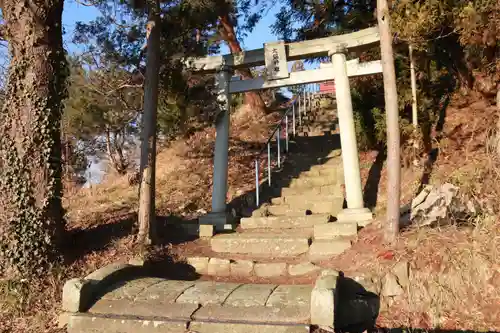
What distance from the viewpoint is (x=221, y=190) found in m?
8.52

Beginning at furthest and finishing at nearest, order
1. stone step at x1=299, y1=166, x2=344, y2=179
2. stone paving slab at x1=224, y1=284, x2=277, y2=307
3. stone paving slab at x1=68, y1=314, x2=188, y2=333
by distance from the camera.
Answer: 1. stone step at x1=299, y1=166, x2=344, y2=179
2. stone paving slab at x1=224, y1=284, x2=277, y2=307
3. stone paving slab at x1=68, y1=314, x2=188, y2=333

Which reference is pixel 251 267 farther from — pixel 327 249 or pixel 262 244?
pixel 327 249

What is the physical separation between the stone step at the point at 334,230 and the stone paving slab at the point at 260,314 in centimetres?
276

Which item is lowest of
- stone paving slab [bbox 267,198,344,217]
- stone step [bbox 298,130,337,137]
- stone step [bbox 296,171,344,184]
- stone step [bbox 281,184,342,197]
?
stone paving slab [bbox 267,198,344,217]

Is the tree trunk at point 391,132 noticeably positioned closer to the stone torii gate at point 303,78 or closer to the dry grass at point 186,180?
the stone torii gate at point 303,78

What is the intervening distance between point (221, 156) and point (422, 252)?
454 cm

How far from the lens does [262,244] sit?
7090 millimetres

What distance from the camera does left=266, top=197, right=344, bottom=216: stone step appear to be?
8266 millimetres

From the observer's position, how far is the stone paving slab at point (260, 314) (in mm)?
4250

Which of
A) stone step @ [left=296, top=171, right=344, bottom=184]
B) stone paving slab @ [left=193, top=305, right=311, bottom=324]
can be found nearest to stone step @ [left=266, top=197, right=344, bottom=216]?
stone step @ [left=296, top=171, right=344, bottom=184]

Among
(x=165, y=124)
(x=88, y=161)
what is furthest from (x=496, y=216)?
(x=88, y=161)

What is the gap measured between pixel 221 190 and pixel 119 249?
2449mm

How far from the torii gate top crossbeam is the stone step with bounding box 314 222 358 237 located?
3.36m

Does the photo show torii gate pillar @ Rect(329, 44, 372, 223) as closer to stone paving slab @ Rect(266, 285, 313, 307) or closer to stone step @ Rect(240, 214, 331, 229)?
stone step @ Rect(240, 214, 331, 229)
